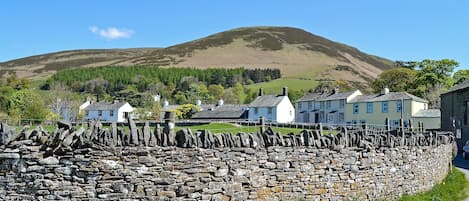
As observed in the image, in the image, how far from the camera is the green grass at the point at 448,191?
49.4 feet

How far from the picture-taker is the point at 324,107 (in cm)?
7888

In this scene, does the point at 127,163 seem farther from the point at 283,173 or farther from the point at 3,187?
the point at 283,173

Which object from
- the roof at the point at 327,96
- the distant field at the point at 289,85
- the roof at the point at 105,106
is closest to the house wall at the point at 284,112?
the roof at the point at 327,96

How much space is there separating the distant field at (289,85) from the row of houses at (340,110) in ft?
173

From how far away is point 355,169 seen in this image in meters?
12.9

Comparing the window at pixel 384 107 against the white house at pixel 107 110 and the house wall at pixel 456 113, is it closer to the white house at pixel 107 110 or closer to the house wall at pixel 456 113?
the house wall at pixel 456 113

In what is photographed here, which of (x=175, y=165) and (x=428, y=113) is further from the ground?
(x=428, y=113)

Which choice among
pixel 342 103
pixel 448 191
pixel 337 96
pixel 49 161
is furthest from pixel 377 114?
pixel 49 161

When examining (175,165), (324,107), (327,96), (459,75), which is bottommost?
(175,165)

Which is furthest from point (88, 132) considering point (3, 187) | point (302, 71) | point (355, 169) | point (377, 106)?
point (302, 71)

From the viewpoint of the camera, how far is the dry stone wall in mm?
9242

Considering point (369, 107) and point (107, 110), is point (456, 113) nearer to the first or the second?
point (369, 107)

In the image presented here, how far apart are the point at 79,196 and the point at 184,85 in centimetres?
16049

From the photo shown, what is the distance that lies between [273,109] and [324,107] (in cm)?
875
